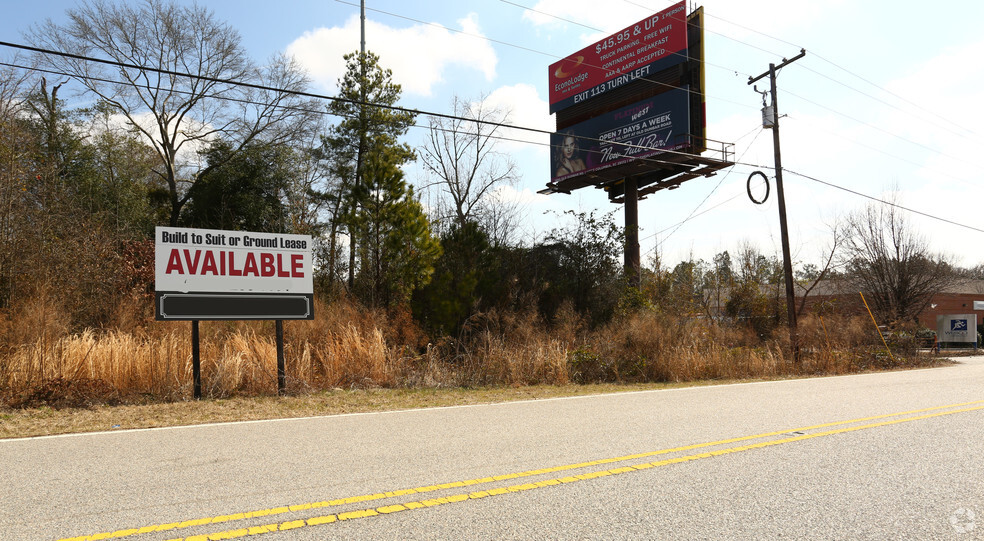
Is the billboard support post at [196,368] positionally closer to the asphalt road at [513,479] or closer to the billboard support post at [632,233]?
the asphalt road at [513,479]

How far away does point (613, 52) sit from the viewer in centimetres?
2748

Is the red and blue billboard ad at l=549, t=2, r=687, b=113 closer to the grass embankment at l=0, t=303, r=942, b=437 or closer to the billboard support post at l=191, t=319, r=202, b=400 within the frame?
the grass embankment at l=0, t=303, r=942, b=437

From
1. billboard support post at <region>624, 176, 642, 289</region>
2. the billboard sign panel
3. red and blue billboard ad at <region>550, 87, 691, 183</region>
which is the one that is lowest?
the billboard sign panel

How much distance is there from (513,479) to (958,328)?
4600 cm

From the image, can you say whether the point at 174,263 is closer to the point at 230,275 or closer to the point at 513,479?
the point at 230,275

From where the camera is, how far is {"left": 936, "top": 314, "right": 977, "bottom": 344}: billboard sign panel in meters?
38.1

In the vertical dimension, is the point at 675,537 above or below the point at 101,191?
below

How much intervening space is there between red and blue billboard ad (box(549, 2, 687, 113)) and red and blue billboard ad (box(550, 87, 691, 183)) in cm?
137

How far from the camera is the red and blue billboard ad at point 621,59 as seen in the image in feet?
80.2

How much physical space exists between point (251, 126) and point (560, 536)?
1250 inches

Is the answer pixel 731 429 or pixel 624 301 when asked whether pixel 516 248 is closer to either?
pixel 624 301

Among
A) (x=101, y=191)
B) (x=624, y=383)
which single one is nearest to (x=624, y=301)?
(x=624, y=383)

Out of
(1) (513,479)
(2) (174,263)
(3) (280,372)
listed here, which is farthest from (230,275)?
(1) (513,479)

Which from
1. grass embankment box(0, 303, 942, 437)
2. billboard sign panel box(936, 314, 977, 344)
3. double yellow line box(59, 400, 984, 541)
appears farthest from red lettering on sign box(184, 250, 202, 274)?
billboard sign panel box(936, 314, 977, 344)
